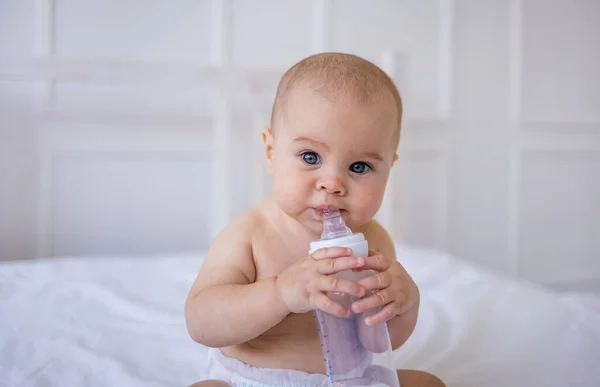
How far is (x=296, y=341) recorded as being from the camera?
810mm

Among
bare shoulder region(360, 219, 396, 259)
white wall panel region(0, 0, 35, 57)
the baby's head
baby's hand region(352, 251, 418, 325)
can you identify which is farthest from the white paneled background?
baby's hand region(352, 251, 418, 325)

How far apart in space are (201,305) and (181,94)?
4.26 feet

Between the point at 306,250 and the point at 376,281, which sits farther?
the point at 306,250

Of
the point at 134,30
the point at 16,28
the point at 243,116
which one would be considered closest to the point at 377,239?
the point at 243,116

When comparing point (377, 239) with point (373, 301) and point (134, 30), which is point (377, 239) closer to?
point (373, 301)

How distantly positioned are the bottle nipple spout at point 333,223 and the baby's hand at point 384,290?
55mm

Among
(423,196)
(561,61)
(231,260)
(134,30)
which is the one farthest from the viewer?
(561,61)

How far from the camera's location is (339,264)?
602mm

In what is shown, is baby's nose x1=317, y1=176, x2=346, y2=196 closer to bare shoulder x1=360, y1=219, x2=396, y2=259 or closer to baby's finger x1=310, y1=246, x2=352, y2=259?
baby's finger x1=310, y1=246, x2=352, y2=259

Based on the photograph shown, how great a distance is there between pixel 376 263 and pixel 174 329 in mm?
627

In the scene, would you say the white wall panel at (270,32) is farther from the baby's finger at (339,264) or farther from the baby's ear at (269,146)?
the baby's finger at (339,264)

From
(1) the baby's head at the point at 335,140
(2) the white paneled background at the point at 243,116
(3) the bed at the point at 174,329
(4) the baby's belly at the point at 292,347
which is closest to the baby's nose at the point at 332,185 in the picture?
(1) the baby's head at the point at 335,140

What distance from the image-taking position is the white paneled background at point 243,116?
5.89 ft

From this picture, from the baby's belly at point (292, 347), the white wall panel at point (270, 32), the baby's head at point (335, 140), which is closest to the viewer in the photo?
the baby's head at point (335, 140)
